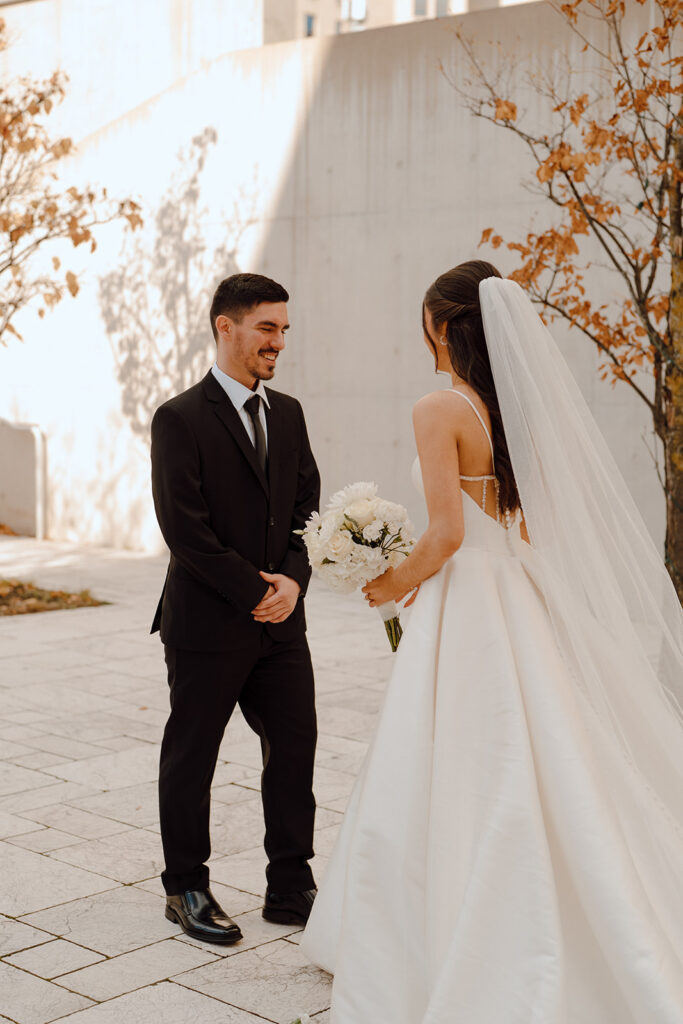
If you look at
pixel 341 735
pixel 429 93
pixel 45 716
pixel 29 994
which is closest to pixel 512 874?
pixel 29 994

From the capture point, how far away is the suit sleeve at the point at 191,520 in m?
3.83

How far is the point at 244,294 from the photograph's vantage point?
393 centimetres

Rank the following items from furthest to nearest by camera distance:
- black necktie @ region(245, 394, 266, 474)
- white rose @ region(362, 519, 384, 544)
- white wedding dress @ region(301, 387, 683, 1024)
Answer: black necktie @ region(245, 394, 266, 474) → white rose @ region(362, 519, 384, 544) → white wedding dress @ region(301, 387, 683, 1024)

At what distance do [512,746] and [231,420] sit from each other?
4.64ft

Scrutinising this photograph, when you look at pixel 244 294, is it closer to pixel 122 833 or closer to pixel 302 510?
pixel 302 510

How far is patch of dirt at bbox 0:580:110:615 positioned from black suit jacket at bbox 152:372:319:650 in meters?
6.12

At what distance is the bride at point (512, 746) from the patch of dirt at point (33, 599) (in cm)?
677

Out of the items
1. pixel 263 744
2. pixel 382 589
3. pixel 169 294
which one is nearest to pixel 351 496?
pixel 382 589

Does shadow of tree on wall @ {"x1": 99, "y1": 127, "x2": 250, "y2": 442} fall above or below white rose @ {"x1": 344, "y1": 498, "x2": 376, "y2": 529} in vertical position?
above

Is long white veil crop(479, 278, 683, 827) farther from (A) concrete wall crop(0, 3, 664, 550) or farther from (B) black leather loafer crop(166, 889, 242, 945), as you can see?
(A) concrete wall crop(0, 3, 664, 550)

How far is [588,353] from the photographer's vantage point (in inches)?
383

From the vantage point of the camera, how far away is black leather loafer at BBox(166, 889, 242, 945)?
3.91m

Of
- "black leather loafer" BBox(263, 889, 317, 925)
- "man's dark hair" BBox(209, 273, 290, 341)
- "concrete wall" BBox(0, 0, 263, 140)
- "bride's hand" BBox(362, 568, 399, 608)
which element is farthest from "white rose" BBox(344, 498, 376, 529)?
"concrete wall" BBox(0, 0, 263, 140)

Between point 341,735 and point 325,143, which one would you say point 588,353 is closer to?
point 325,143
